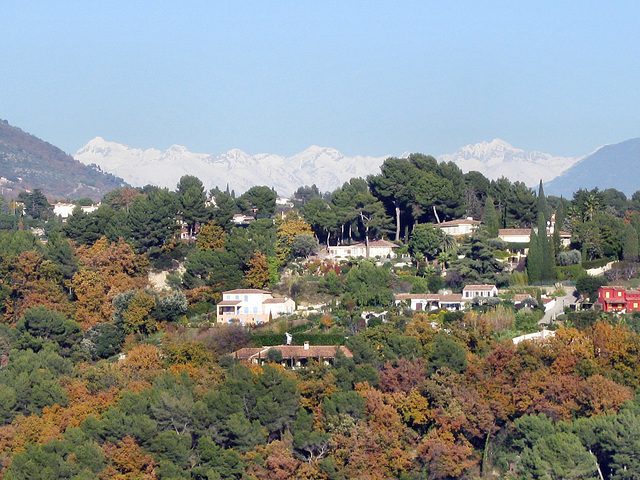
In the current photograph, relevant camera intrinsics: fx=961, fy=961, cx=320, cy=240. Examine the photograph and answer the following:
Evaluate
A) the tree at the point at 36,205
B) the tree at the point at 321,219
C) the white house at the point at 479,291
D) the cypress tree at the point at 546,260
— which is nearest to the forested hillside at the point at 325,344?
the cypress tree at the point at 546,260

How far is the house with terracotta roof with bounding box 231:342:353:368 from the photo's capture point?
36938 millimetres

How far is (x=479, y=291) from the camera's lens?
44.2 m

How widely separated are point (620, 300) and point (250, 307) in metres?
16.6

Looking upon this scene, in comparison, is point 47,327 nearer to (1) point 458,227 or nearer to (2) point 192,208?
(2) point 192,208

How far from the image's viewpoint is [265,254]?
49.3 meters

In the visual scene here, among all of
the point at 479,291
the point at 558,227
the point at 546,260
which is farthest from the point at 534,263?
the point at 558,227

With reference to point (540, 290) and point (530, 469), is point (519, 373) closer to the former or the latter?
point (530, 469)

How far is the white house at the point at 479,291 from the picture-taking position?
4416cm

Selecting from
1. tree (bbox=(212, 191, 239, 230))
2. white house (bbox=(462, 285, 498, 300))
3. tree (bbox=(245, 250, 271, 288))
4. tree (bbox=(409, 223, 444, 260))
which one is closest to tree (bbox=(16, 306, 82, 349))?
tree (bbox=(245, 250, 271, 288))

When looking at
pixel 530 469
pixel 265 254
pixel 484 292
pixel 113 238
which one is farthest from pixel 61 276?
pixel 530 469

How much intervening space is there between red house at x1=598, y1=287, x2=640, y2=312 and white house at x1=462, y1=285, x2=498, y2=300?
499cm

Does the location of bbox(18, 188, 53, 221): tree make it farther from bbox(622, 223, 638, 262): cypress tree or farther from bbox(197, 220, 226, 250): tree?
bbox(622, 223, 638, 262): cypress tree

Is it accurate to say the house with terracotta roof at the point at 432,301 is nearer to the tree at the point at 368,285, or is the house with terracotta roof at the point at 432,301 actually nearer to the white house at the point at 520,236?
the tree at the point at 368,285

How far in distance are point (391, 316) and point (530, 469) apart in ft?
43.7
